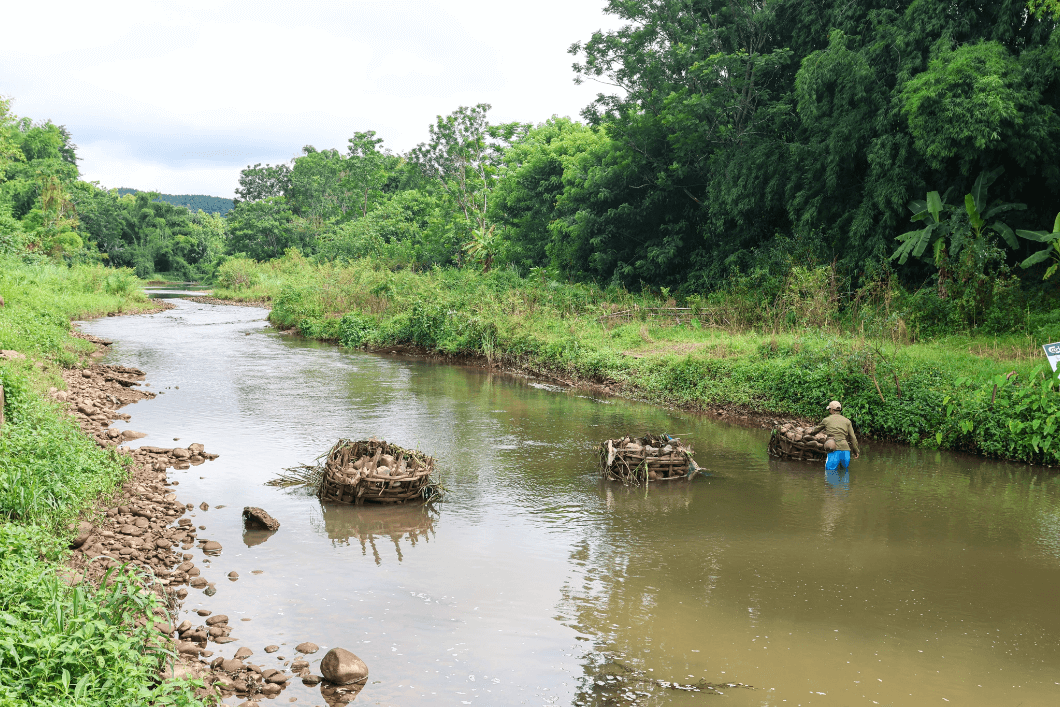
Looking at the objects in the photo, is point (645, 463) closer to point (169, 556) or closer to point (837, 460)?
point (837, 460)

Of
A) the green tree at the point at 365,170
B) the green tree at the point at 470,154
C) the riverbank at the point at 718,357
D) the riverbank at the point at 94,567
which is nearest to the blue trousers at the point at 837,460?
the riverbank at the point at 718,357

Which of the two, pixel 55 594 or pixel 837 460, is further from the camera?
pixel 837 460

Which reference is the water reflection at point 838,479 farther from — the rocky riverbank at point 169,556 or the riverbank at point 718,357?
the rocky riverbank at point 169,556

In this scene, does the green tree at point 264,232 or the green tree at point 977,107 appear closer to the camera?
the green tree at point 977,107

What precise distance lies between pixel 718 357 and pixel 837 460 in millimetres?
5499

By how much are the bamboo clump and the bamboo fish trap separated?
1.98m

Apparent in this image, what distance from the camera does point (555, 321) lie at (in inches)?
906

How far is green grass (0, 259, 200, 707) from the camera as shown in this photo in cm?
421

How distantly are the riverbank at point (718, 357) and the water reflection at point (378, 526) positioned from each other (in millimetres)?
8283

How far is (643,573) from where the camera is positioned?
26.7 feet

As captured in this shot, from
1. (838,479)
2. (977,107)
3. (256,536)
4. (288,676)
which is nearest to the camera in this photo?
(288,676)

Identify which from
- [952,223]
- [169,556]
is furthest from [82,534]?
[952,223]

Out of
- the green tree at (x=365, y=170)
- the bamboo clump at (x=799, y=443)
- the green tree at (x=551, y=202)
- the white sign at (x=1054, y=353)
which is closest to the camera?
the white sign at (x=1054, y=353)

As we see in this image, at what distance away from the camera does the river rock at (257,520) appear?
897 centimetres
